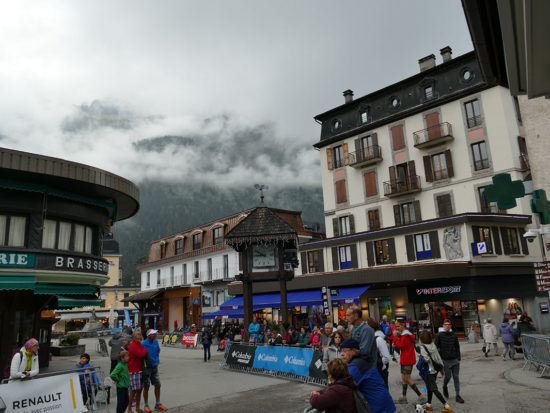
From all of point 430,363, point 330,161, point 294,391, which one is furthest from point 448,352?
point 330,161

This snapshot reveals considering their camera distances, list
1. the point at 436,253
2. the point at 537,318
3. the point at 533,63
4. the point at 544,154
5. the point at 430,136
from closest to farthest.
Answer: the point at 533,63 < the point at 544,154 < the point at 537,318 < the point at 436,253 < the point at 430,136

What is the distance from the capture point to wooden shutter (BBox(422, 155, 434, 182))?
106 ft

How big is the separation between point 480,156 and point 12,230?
28.6 m

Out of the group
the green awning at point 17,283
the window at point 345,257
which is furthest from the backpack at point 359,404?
the window at point 345,257

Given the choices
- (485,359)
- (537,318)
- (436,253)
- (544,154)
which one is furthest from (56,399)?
(537,318)

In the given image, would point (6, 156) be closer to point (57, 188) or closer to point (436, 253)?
point (57, 188)

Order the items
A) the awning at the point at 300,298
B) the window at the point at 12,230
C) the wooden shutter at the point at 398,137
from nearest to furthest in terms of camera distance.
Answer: the window at the point at 12,230
the awning at the point at 300,298
the wooden shutter at the point at 398,137

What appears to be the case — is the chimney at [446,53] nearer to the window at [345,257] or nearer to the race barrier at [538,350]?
the window at [345,257]

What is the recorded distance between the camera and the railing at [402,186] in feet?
108

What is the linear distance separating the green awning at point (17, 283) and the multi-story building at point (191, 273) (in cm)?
2409

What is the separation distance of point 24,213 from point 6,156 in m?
2.30

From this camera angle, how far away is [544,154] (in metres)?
10.5

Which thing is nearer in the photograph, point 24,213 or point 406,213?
point 24,213

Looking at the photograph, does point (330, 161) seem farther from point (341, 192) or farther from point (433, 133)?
point (433, 133)
